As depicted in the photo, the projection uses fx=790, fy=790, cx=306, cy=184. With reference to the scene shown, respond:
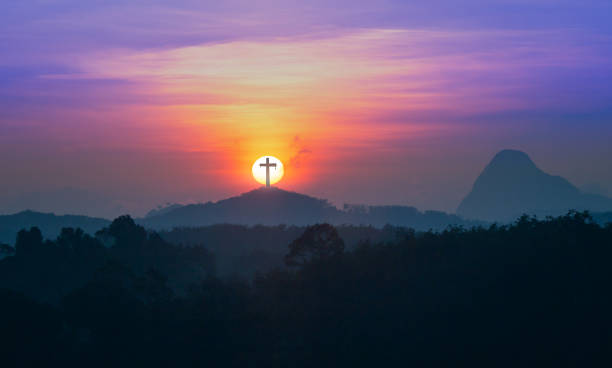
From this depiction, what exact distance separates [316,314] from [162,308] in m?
11.0

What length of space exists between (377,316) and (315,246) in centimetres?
1829

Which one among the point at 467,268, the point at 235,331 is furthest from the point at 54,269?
the point at 467,268

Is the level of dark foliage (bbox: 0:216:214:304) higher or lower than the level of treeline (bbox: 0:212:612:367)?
higher

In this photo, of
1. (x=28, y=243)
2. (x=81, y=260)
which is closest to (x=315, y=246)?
(x=81, y=260)

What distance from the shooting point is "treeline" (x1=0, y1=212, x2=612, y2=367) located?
43069 millimetres

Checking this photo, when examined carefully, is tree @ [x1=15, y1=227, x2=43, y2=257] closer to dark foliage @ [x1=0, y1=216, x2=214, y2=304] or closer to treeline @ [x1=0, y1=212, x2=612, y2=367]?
dark foliage @ [x1=0, y1=216, x2=214, y2=304]

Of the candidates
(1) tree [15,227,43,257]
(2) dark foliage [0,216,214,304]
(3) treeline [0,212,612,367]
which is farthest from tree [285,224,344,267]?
(1) tree [15,227,43,257]

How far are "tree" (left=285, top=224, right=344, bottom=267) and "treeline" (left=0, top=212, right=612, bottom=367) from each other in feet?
20.3

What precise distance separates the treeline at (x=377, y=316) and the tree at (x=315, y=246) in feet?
20.3

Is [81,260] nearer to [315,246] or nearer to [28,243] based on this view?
[28,243]

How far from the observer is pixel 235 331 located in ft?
157

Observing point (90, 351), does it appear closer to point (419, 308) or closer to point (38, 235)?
point (419, 308)

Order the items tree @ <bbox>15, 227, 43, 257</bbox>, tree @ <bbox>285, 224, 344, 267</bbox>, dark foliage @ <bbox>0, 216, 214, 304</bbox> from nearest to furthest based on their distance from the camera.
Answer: tree @ <bbox>285, 224, 344, 267</bbox> < dark foliage @ <bbox>0, 216, 214, 304</bbox> < tree @ <bbox>15, 227, 43, 257</bbox>

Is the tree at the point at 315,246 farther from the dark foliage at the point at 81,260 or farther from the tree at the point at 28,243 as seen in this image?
the tree at the point at 28,243
